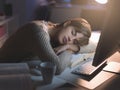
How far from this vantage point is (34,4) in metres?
4.38

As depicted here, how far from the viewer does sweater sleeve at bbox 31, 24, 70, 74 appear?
1.54 meters

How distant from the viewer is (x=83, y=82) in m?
1.19

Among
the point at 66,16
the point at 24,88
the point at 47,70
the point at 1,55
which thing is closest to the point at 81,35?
the point at 1,55

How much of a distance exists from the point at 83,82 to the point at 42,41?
55cm

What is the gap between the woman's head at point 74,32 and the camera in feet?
5.98

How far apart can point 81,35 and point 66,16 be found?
2.41 meters

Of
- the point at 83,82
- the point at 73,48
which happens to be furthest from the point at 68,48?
the point at 83,82

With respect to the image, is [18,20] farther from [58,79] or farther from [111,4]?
[111,4]

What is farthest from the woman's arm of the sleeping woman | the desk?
the desk

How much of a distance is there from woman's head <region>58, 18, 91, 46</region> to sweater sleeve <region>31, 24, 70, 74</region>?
17cm

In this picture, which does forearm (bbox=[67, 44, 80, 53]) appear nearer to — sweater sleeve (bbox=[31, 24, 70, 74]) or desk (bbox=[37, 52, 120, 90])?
sweater sleeve (bbox=[31, 24, 70, 74])

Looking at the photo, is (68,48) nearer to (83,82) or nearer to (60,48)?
(60,48)

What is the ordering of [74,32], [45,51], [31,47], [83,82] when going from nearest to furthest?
[83,82] < [45,51] < [31,47] < [74,32]

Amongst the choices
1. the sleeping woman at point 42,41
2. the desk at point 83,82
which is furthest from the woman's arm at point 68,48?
the desk at point 83,82
